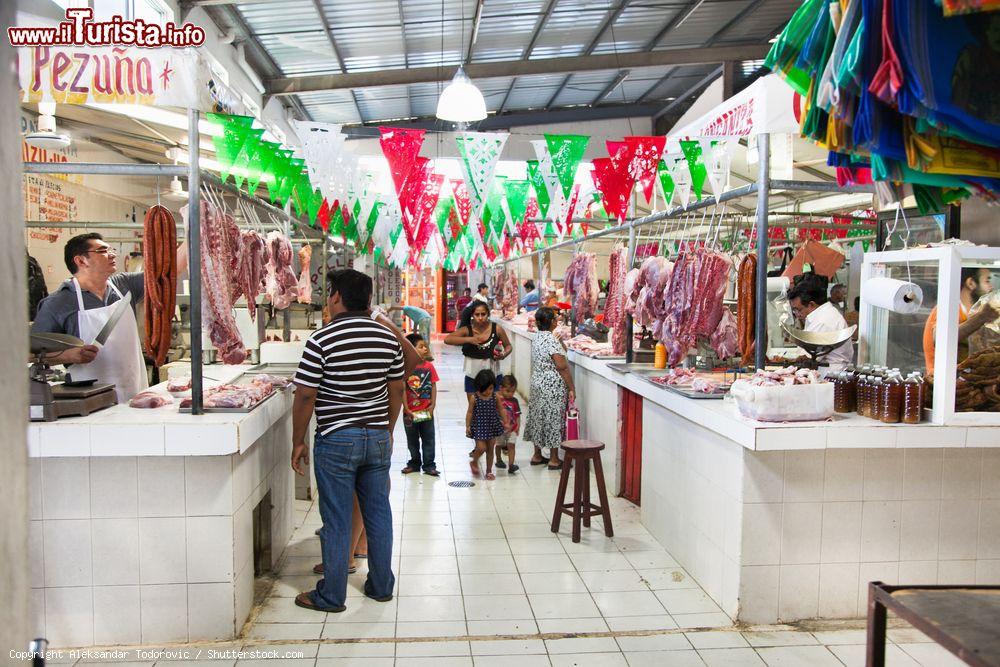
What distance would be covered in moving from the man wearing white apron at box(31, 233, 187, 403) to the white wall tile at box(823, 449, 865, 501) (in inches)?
164

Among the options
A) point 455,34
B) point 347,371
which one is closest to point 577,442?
point 347,371

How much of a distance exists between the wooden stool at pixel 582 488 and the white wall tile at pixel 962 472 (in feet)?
7.35

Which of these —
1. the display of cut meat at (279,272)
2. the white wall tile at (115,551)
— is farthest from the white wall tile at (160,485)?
the display of cut meat at (279,272)

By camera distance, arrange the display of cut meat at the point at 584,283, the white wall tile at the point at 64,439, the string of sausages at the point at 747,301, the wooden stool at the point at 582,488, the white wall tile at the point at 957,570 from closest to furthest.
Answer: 1. the white wall tile at the point at 64,439
2. the white wall tile at the point at 957,570
3. the string of sausages at the point at 747,301
4. the wooden stool at the point at 582,488
5. the display of cut meat at the point at 584,283

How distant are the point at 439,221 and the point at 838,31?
10.2 meters

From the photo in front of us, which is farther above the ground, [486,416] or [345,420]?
[345,420]

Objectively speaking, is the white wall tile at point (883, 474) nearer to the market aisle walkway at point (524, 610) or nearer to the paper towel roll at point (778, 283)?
the market aisle walkway at point (524, 610)

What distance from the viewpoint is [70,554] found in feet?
12.2

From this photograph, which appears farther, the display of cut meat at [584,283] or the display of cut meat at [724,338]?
the display of cut meat at [584,283]

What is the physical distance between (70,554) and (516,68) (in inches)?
415

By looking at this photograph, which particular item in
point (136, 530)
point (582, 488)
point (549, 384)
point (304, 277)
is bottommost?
point (582, 488)

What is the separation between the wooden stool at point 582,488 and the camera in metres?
5.51

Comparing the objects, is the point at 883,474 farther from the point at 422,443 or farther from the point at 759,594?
the point at 422,443

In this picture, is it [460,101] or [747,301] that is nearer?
[747,301]
